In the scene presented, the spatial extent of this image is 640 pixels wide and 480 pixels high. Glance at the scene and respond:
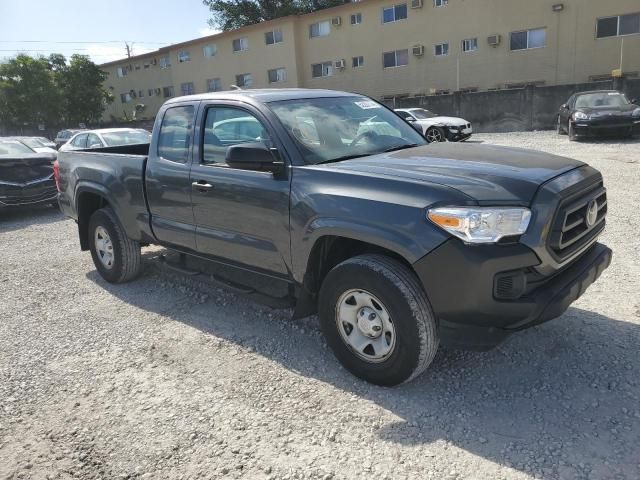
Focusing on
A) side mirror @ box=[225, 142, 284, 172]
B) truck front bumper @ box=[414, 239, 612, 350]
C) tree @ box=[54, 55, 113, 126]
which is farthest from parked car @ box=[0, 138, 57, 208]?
tree @ box=[54, 55, 113, 126]

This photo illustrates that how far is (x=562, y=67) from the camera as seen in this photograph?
81.2 ft

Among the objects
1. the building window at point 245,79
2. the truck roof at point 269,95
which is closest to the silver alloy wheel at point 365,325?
the truck roof at point 269,95

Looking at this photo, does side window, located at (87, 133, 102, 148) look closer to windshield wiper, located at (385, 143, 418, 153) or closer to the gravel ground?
the gravel ground

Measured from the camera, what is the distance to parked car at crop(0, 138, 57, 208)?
9531mm

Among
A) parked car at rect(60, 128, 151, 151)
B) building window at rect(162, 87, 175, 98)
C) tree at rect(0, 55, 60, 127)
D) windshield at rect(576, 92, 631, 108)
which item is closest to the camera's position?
parked car at rect(60, 128, 151, 151)

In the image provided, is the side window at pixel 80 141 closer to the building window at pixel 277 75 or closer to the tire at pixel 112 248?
the tire at pixel 112 248

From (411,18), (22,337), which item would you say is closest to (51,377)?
(22,337)

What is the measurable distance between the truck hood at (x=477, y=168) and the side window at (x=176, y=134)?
5.13ft

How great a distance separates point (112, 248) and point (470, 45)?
26010 mm

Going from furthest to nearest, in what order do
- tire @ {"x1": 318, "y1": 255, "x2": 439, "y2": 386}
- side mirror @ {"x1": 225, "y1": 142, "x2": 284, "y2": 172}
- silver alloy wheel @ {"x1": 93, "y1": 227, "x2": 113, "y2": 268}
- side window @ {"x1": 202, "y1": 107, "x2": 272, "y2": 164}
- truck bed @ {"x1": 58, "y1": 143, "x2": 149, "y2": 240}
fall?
silver alloy wheel @ {"x1": 93, "y1": 227, "x2": 113, "y2": 268} → truck bed @ {"x1": 58, "y1": 143, "x2": 149, "y2": 240} → side window @ {"x1": 202, "y1": 107, "x2": 272, "y2": 164} → side mirror @ {"x1": 225, "y1": 142, "x2": 284, "y2": 172} → tire @ {"x1": 318, "y1": 255, "x2": 439, "y2": 386}

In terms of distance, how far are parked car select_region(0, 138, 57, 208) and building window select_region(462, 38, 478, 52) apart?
23.0 meters

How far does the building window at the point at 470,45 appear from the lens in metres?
26.8

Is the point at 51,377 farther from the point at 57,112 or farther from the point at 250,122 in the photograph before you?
the point at 57,112

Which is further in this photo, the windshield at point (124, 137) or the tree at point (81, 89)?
the tree at point (81, 89)
